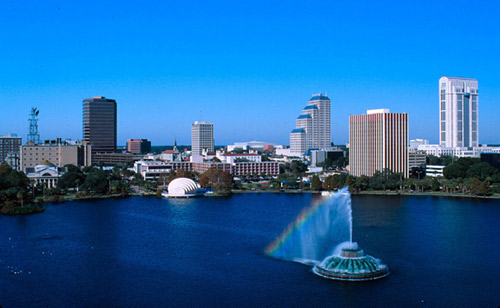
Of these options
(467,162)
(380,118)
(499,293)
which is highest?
(380,118)

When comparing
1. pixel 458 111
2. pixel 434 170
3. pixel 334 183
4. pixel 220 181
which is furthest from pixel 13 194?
pixel 458 111

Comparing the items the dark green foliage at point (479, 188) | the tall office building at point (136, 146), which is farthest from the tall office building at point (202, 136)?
the dark green foliage at point (479, 188)

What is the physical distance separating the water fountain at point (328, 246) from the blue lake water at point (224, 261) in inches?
22.3

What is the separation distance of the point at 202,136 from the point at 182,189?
6574 cm

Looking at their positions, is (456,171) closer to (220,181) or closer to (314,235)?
(220,181)

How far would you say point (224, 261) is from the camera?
22141 millimetres

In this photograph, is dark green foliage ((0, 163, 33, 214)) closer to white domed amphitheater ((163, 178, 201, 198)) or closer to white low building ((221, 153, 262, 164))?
white domed amphitheater ((163, 178, 201, 198))

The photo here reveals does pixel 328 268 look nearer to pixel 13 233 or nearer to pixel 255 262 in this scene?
pixel 255 262

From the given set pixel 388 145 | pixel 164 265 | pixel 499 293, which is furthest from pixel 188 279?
pixel 388 145

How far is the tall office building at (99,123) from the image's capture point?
4133 inches

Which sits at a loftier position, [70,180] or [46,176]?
[46,176]

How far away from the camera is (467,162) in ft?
197

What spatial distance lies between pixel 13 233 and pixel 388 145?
4361 cm

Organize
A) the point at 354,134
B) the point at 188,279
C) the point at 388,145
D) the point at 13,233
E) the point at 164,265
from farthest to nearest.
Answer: the point at 354,134
the point at 388,145
the point at 13,233
the point at 164,265
the point at 188,279
